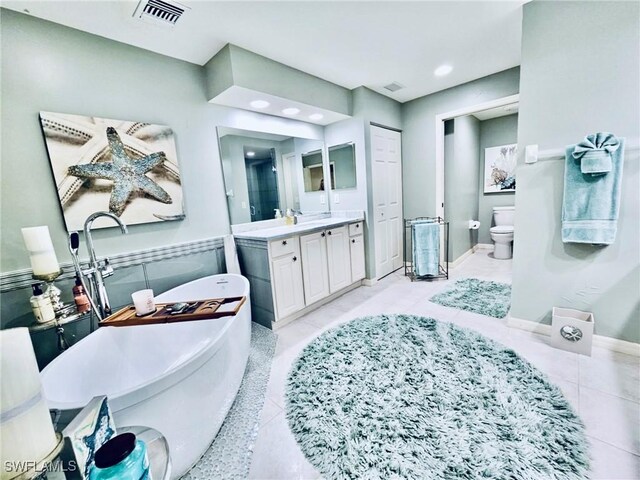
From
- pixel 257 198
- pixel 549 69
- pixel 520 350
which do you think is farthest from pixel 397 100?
pixel 520 350

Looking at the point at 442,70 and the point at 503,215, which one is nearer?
the point at 442,70

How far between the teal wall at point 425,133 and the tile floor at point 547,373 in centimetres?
162

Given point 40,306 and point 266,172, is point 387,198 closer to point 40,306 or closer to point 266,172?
point 266,172

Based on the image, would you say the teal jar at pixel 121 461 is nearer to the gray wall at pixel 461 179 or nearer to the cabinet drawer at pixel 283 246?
the cabinet drawer at pixel 283 246

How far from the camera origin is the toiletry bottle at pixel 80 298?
1629 mm

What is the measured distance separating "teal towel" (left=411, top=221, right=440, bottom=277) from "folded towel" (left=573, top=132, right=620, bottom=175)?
174 centimetres

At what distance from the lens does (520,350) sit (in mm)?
1931

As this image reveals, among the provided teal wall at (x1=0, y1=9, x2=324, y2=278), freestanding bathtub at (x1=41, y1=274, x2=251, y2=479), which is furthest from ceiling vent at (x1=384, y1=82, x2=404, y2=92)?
freestanding bathtub at (x1=41, y1=274, x2=251, y2=479)

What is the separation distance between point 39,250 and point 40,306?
1.07 ft

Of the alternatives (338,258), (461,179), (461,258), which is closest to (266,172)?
(338,258)

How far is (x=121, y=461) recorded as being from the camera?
0.46 meters

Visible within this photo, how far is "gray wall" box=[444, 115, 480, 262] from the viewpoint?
12.6 feet

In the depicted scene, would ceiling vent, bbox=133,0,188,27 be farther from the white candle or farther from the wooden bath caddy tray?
the wooden bath caddy tray

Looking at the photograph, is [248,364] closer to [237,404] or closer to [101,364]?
[237,404]
